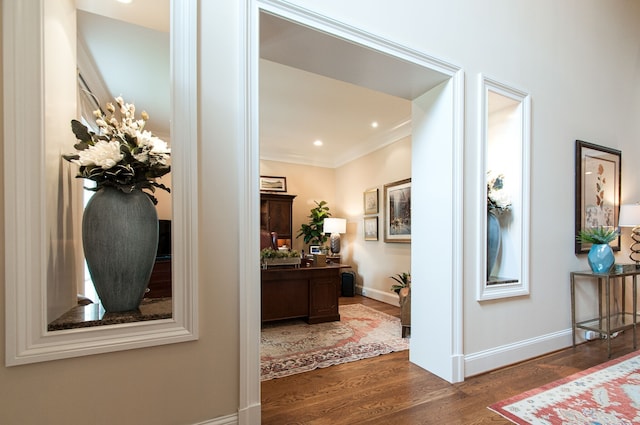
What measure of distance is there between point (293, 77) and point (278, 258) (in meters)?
2.21

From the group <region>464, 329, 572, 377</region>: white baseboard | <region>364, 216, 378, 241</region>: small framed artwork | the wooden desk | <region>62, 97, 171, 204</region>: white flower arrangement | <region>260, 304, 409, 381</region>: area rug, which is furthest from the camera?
<region>364, 216, 378, 241</region>: small framed artwork

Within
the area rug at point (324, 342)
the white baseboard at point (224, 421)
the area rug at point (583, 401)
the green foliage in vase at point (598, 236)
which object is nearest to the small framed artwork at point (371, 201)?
the area rug at point (324, 342)

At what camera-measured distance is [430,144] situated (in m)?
2.41

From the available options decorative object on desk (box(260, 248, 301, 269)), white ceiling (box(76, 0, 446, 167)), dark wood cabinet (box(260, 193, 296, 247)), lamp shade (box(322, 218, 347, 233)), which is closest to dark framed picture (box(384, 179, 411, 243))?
white ceiling (box(76, 0, 446, 167))

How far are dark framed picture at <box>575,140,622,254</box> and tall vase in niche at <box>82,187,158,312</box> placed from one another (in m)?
3.76

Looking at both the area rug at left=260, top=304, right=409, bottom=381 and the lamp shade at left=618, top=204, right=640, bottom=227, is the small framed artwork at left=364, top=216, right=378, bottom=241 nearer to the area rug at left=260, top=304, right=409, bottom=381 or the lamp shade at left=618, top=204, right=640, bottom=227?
the area rug at left=260, top=304, right=409, bottom=381

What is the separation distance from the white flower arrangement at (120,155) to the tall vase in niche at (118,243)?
0.06m

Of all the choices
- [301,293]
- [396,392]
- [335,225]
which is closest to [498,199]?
[396,392]

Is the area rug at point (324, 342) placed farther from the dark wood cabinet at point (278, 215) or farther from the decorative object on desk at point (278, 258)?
the dark wood cabinet at point (278, 215)

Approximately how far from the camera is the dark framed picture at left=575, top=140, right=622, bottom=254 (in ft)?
9.68

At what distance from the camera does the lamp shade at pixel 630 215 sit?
305cm

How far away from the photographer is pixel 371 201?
5.60 m

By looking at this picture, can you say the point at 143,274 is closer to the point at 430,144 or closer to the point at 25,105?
the point at 25,105

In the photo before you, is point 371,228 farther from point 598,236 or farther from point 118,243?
point 118,243
